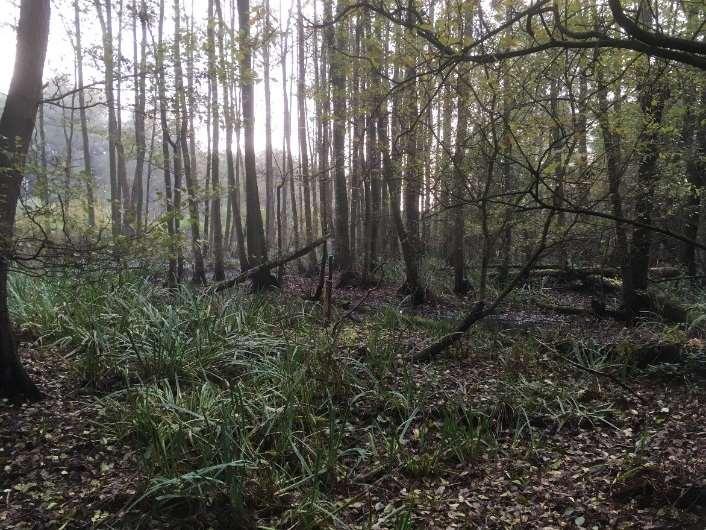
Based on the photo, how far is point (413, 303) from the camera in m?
9.73

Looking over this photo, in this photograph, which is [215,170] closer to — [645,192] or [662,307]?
[645,192]

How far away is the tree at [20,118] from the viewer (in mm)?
3676

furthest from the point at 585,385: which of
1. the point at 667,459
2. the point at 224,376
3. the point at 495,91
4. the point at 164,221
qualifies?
the point at 164,221

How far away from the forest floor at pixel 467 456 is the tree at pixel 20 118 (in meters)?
0.24

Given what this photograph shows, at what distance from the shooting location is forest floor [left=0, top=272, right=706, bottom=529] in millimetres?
2939

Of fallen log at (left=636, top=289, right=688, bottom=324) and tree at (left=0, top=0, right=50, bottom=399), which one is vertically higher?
tree at (left=0, top=0, right=50, bottom=399)

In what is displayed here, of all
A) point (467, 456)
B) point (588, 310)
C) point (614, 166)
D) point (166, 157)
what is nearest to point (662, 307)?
point (588, 310)

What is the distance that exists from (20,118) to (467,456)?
14.3 feet

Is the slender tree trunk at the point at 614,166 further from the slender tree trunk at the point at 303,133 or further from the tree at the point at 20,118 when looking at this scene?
the slender tree trunk at the point at 303,133

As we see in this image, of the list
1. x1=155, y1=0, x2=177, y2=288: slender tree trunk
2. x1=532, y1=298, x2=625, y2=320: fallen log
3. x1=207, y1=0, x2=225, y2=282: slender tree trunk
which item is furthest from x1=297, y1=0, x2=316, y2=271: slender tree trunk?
x1=532, y1=298, x2=625, y2=320: fallen log

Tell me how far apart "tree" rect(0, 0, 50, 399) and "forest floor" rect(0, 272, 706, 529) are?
0.79 ft

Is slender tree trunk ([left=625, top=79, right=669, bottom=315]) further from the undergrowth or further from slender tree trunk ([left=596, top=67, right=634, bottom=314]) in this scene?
the undergrowth

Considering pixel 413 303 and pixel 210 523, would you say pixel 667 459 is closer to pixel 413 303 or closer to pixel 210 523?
pixel 210 523

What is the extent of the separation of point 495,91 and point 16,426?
4.79 meters
